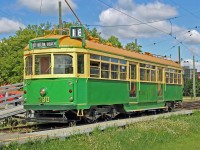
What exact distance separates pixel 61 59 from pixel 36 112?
2.23 metres

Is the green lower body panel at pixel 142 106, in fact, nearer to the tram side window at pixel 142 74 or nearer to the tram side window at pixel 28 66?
→ the tram side window at pixel 142 74

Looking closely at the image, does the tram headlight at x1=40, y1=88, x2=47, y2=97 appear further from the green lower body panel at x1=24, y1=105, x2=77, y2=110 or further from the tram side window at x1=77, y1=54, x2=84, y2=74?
the tram side window at x1=77, y1=54, x2=84, y2=74

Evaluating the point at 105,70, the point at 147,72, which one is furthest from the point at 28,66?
the point at 147,72

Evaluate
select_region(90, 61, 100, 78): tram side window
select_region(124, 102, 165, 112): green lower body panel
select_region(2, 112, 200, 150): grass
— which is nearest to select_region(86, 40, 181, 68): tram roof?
select_region(90, 61, 100, 78): tram side window

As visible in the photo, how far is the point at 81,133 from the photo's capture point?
1166cm

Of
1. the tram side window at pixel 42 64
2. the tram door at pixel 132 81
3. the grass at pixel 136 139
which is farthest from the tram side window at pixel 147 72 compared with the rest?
the tram side window at pixel 42 64

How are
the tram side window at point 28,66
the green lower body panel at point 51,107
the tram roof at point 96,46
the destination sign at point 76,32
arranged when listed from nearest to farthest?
the green lower body panel at point 51,107
the tram roof at point 96,46
the destination sign at point 76,32
the tram side window at point 28,66

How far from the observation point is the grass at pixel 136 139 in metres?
9.88

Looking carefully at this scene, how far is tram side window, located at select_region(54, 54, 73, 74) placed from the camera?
15.2 meters

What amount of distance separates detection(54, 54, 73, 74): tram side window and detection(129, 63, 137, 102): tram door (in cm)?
459

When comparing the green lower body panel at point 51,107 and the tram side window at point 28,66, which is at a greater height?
the tram side window at point 28,66

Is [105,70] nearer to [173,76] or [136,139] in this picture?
[136,139]

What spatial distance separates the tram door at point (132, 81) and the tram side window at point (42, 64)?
493 cm

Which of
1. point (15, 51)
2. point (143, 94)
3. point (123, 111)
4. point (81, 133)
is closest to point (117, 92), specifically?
point (123, 111)
